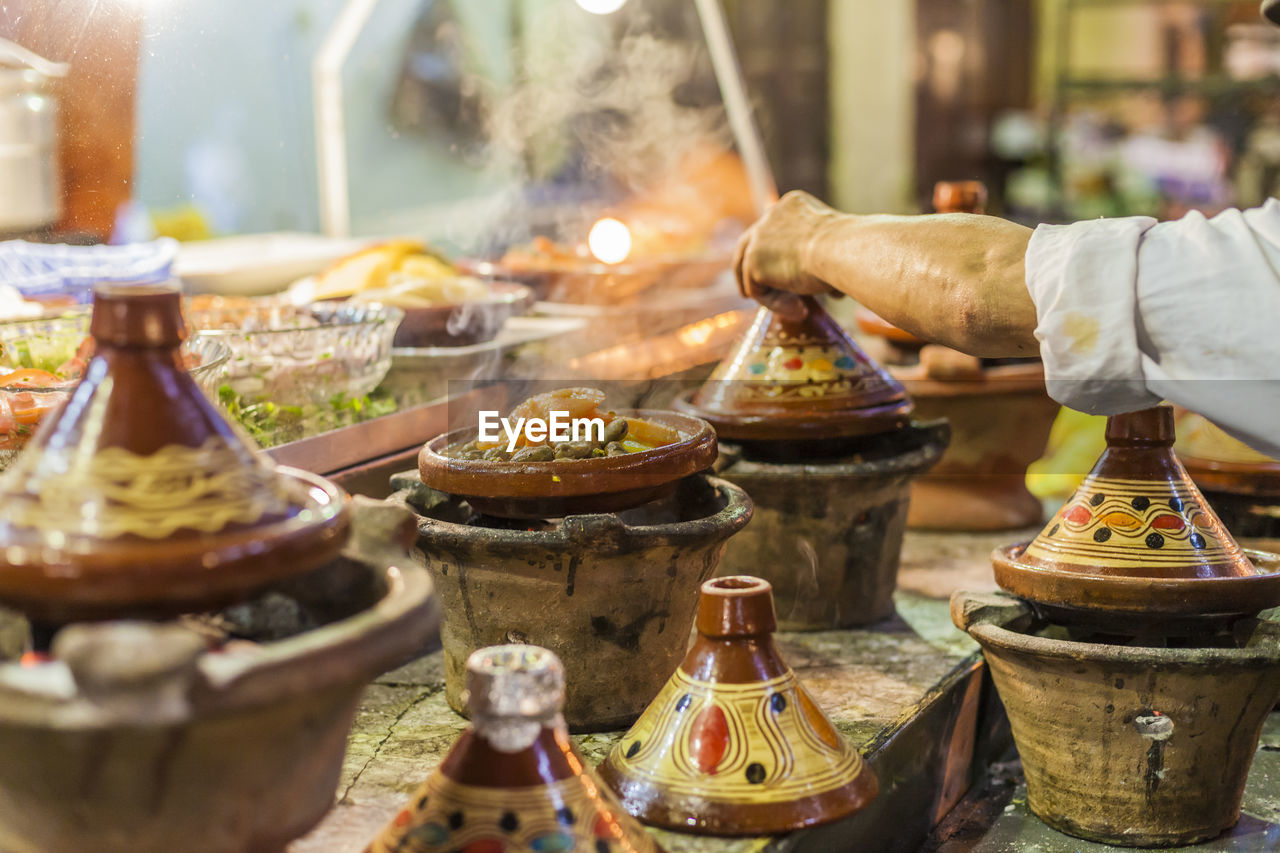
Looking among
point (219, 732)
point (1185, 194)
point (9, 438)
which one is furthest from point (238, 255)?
point (1185, 194)

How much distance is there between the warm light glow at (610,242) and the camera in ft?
11.8

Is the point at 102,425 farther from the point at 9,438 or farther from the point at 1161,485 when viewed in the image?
the point at 1161,485

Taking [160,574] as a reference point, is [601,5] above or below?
above

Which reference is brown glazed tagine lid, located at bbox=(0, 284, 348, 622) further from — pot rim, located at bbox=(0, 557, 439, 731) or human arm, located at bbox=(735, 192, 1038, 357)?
human arm, located at bbox=(735, 192, 1038, 357)

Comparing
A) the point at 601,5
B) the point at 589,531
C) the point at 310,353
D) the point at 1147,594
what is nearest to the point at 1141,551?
the point at 1147,594

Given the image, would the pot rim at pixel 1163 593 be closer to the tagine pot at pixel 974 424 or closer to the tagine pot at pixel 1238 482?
the tagine pot at pixel 1238 482

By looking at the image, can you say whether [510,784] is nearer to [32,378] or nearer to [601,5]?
[32,378]

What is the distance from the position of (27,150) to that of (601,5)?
119 inches

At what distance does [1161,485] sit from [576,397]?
91 cm

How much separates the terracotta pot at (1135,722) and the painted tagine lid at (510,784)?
33.6 inches

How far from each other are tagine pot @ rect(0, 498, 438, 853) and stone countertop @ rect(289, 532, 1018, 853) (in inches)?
18.6

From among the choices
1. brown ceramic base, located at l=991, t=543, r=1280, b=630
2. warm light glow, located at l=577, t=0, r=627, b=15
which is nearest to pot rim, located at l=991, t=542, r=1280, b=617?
brown ceramic base, located at l=991, t=543, r=1280, b=630

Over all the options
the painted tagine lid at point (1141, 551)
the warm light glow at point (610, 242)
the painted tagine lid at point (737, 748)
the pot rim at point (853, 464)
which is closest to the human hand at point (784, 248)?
the pot rim at point (853, 464)

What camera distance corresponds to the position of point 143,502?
3.56ft
